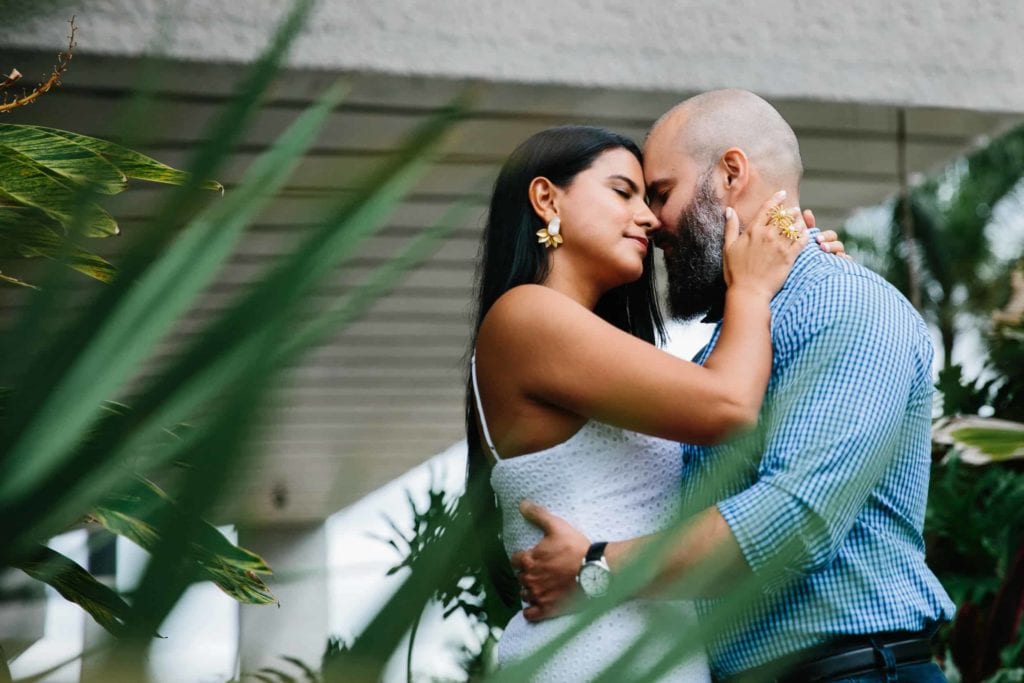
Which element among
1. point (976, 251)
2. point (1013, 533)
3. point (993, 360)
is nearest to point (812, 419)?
point (1013, 533)

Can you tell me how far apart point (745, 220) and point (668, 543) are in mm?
1984

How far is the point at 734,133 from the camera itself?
94.1 inches

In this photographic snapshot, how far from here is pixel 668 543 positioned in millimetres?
386

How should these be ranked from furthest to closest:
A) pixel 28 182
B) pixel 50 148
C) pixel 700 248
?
pixel 700 248 < pixel 50 148 < pixel 28 182

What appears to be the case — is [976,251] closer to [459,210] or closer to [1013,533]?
[1013,533]

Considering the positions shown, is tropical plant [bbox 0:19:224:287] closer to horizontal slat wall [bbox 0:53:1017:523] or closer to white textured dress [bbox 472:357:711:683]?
horizontal slat wall [bbox 0:53:1017:523]

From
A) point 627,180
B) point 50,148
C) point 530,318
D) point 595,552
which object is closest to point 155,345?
point 595,552

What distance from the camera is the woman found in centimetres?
173

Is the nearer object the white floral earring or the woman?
the woman

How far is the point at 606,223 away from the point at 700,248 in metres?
0.25

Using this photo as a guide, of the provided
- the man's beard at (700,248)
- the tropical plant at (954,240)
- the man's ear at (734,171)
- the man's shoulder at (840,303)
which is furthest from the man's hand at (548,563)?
the tropical plant at (954,240)

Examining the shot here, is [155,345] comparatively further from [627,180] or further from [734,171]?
[734,171]

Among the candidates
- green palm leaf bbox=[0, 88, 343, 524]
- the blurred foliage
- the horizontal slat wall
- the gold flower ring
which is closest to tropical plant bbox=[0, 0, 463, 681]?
green palm leaf bbox=[0, 88, 343, 524]

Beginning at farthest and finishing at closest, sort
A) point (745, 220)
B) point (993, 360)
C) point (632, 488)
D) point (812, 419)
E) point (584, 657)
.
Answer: point (993, 360) → point (745, 220) → point (632, 488) → point (812, 419) → point (584, 657)
